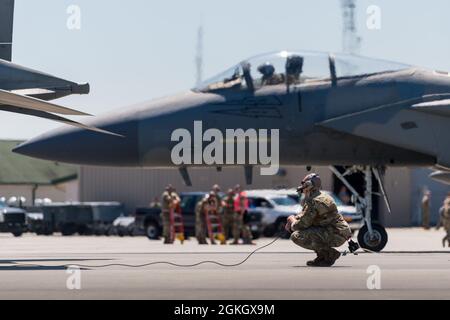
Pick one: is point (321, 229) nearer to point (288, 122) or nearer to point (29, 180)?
point (288, 122)

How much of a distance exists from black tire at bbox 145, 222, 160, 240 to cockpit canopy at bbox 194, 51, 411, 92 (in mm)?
16758

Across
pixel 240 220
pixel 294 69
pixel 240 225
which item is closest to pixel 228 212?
pixel 240 220

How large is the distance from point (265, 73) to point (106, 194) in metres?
30.7

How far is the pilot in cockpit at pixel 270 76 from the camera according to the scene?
1973 centimetres

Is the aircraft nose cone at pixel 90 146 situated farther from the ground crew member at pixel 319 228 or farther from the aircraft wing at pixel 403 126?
the ground crew member at pixel 319 228

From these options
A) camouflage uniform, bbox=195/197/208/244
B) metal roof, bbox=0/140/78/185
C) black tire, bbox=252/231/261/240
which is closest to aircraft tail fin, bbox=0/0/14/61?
camouflage uniform, bbox=195/197/208/244

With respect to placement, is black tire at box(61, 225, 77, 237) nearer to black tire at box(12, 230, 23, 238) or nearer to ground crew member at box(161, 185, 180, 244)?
black tire at box(12, 230, 23, 238)

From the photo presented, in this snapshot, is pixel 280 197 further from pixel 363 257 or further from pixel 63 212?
pixel 363 257

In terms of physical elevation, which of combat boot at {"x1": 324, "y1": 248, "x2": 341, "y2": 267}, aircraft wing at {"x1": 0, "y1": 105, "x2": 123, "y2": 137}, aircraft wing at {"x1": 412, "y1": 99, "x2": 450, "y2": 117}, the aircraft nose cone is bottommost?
combat boot at {"x1": 324, "y1": 248, "x2": 341, "y2": 267}

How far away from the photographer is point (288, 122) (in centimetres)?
1956

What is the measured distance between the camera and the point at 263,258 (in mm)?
17516

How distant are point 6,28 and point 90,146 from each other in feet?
8.56

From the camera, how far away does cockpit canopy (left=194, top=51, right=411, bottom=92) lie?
1975 cm
